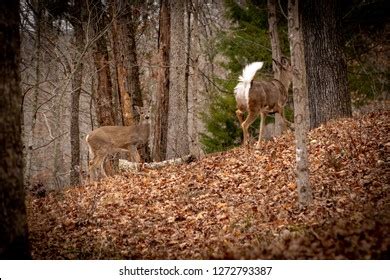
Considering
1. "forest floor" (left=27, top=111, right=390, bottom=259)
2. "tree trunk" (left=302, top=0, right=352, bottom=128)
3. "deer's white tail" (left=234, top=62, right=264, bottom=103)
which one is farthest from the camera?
"tree trunk" (left=302, top=0, right=352, bottom=128)

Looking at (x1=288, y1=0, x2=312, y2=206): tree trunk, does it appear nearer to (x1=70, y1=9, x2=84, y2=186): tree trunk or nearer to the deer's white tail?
the deer's white tail

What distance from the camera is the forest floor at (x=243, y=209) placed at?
4.66m

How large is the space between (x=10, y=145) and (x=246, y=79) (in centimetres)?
600

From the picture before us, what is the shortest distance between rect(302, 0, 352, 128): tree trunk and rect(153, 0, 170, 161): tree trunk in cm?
374

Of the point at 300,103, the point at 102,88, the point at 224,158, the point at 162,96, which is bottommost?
the point at 224,158

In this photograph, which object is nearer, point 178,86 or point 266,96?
point 266,96

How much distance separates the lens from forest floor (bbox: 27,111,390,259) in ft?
15.3

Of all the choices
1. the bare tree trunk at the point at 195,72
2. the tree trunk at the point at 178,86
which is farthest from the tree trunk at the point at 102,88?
the bare tree trunk at the point at 195,72

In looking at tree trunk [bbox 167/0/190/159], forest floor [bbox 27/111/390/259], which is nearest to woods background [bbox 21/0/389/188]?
tree trunk [bbox 167/0/190/159]

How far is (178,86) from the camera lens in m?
11.5

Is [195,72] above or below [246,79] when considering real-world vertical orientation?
above

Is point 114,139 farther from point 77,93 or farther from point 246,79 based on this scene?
point 77,93

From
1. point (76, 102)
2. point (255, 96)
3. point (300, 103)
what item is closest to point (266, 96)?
point (255, 96)
